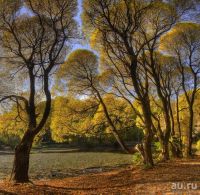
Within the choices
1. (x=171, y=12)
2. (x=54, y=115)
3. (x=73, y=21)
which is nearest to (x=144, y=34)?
(x=171, y=12)

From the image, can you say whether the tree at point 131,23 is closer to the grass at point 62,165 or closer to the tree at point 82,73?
the tree at point 82,73

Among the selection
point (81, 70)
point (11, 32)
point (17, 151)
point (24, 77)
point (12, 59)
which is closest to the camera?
point (17, 151)

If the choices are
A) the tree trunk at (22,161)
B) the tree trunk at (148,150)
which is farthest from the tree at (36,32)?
the tree trunk at (148,150)

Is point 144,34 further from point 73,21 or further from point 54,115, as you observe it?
point 54,115

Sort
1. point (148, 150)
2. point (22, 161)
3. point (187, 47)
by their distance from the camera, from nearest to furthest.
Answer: point (22, 161) → point (148, 150) → point (187, 47)

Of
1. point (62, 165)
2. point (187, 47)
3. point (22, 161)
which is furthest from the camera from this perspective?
point (62, 165)

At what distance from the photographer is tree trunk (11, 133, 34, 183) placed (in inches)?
568

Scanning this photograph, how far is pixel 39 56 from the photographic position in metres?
16.8

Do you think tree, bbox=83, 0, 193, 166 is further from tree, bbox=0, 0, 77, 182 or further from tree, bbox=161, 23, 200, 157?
tree, bbox=161, 23, 200, 157

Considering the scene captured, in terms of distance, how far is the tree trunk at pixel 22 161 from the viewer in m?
14.4

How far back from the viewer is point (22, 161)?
14570mm

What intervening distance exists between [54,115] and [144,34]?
10411 millimetres

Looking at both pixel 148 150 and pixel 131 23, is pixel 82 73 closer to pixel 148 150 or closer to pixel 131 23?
pixel 131 23

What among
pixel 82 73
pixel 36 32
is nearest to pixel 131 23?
pixel 36 32
